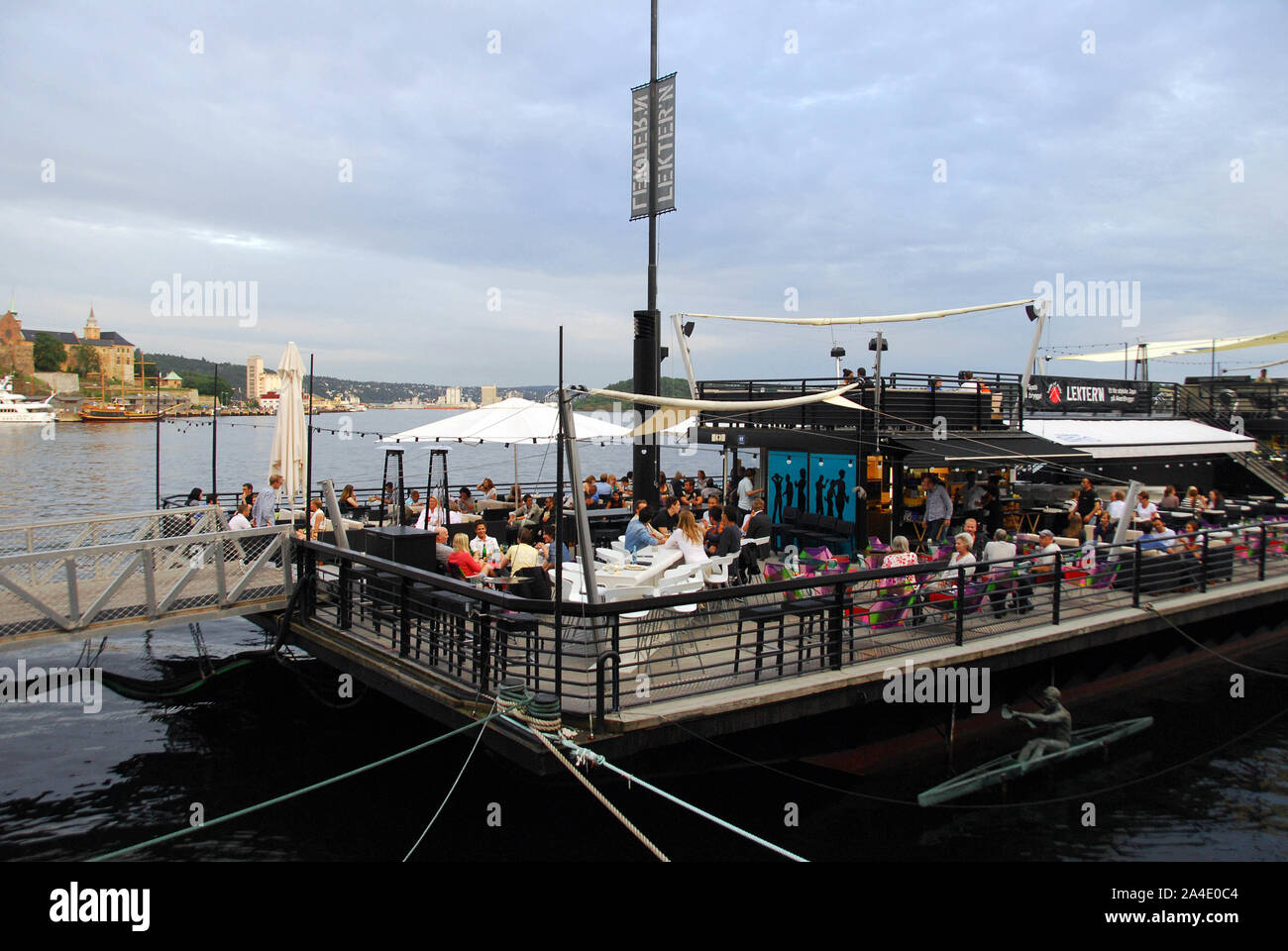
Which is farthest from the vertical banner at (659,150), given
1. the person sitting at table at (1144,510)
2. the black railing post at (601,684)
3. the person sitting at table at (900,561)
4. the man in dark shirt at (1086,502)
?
the man in dark shirt at (1086,502)

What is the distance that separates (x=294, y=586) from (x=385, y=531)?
1312 mm

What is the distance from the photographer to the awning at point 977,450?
43.5ft

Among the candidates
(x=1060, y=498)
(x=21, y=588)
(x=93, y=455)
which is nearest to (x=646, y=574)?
(x=21, y=588)

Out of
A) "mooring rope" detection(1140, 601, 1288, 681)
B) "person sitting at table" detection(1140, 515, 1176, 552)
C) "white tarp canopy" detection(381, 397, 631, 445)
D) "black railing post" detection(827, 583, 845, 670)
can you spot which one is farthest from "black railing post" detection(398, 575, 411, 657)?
"mooring rope" detection(1140, 601, 1288, 681)

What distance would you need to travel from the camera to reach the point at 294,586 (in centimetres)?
1008

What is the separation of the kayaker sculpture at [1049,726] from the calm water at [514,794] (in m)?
0.49

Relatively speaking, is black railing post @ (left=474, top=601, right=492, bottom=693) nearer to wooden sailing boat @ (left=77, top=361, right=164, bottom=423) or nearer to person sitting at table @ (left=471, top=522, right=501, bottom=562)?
person sitting at table @ (left=471, top=522, right=501, bottom=562)

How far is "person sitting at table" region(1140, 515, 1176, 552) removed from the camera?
11.1m

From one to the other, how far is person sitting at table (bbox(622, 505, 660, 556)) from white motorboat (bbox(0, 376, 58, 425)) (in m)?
137

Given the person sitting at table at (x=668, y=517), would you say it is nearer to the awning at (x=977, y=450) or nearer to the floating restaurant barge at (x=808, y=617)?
the floating restaurant barge at (x=808, y=617)

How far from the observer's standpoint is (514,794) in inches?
337

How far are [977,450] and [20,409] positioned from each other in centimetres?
14916

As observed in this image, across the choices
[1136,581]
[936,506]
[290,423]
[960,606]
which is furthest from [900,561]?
[290,423]
